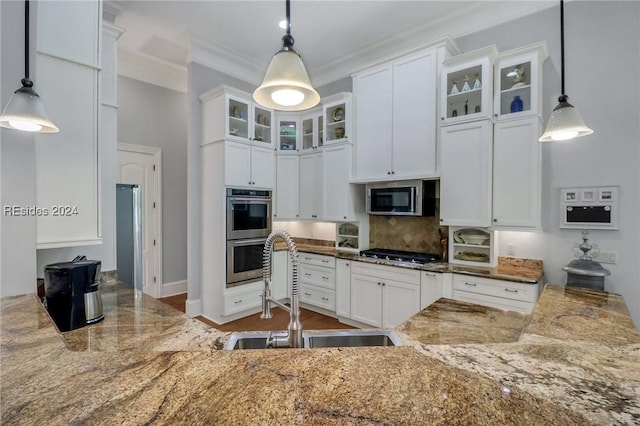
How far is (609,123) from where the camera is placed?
250 cm

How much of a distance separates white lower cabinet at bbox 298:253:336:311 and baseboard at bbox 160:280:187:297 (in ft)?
7.25

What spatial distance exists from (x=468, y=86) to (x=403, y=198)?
4.32ft

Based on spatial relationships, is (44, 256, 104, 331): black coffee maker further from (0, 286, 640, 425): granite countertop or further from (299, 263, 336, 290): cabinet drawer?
(299, 263, 336, 290): cabinet drawer

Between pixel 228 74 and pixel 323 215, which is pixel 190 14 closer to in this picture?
pixel 228 74

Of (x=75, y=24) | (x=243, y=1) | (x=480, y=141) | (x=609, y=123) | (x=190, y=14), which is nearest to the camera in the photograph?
(x=75, y=24)

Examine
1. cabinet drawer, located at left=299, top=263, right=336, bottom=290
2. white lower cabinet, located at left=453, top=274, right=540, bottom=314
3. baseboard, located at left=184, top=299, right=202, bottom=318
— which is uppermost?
white lower cabinet, located at left=453, top=274, right=540, bottom=314

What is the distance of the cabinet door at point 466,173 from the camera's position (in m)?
2.78

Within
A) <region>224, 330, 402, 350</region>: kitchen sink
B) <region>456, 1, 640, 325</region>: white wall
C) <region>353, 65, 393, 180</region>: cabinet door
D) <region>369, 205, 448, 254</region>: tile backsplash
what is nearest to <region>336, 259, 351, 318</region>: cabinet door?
<region>369, 205, 448, 254</region>: tile backsplash

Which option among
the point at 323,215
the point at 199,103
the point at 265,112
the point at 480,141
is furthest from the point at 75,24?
the point at 480,141

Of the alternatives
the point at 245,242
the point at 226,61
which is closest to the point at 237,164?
the point at 245,242

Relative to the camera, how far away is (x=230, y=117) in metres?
3.72

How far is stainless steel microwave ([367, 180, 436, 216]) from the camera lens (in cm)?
328

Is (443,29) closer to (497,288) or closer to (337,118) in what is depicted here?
(337,118)

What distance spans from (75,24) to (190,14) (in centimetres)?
180
